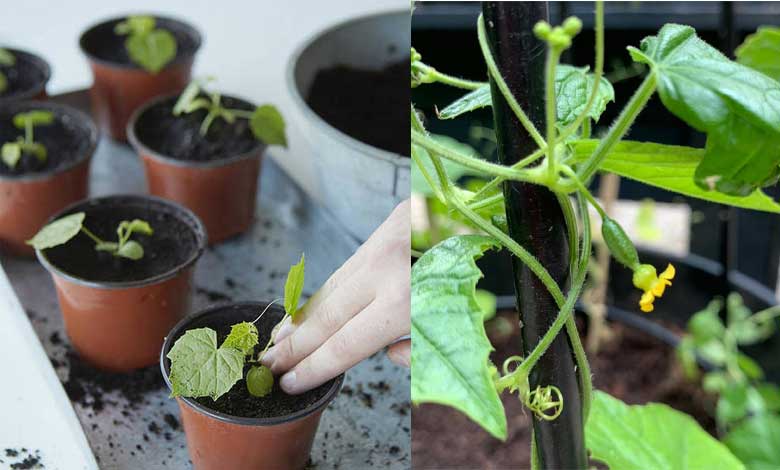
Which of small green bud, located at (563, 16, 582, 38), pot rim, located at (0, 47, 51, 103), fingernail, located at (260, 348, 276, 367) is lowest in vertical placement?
pot rim, located at (0, 47, 51, 103)

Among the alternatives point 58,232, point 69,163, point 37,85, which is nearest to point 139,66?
point 37,85

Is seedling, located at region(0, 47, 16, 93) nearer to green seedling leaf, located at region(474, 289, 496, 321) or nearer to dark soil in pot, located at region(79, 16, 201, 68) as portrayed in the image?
dark soil in pot, located at region(79, 16, 201, 68)

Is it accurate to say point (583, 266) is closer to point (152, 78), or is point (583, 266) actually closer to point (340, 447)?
point (340, 447)

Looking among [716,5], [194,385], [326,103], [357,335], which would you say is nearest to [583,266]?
[357,335]

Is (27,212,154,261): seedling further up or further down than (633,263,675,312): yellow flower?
further down

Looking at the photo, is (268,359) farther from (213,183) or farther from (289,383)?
(213,183)

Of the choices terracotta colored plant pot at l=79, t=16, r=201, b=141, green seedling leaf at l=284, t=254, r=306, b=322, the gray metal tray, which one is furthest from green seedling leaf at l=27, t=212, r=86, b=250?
terracotta colored plant pot at l=79, t=16, r=201, b=141

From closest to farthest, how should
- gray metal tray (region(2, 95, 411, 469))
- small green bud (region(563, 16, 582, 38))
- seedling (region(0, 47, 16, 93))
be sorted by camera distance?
small green bud (region(563, 16, 582, 38))
gray metal tray (region(2, 95, 411, 469))
seedling (region(0, 47, 16, 93))

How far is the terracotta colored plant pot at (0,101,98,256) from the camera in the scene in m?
1.04

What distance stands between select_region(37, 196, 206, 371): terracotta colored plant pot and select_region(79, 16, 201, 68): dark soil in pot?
0.53 m

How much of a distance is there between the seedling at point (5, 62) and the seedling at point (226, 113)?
0.84 ft

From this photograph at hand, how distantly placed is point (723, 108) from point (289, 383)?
0.38m

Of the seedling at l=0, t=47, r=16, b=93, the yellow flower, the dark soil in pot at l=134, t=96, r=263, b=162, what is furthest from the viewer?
the seedling at l=0, t=47, r=16, b=93

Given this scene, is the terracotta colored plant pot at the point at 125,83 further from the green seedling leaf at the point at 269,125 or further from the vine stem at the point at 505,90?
the vine stem at the point at 505,90
